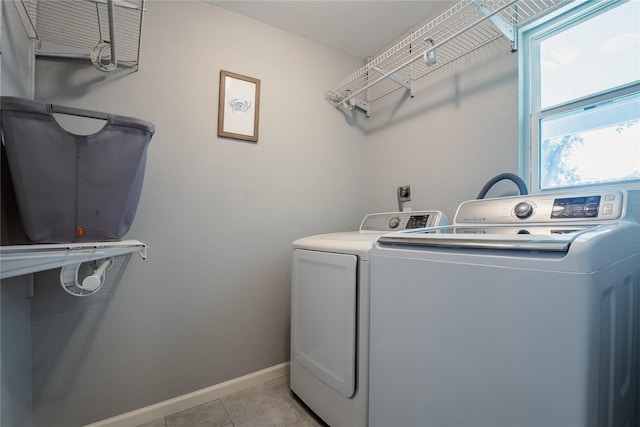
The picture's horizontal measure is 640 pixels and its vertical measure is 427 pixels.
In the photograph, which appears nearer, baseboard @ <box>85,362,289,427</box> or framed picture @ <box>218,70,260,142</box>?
baseboard @ <box>85,362,289,427</box>

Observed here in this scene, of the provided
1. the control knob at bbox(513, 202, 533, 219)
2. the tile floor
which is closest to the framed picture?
the control knob at bbox(513, 202, 533, 219)

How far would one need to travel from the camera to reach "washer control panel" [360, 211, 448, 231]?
5.01ft

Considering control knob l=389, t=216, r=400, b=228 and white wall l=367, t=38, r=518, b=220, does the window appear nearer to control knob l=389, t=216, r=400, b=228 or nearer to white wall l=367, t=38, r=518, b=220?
white wall l=367, t=38, r=518, b=220

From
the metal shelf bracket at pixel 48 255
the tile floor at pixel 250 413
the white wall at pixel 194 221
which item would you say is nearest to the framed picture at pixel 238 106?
the white wall at pixel 194 221

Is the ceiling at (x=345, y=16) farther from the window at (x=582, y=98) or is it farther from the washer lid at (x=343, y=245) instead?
the washer lid at (x=343, y=245)

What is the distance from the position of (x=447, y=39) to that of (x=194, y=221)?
1.72m

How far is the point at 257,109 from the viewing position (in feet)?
6.09

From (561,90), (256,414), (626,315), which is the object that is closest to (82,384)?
(256,414)

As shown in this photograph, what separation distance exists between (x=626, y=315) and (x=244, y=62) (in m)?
2.25

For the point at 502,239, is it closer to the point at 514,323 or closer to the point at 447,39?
the point at 514,323

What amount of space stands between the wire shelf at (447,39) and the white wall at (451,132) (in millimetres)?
77

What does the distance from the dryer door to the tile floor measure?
274 millimetres

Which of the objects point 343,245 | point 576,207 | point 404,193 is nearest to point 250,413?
point 343,245

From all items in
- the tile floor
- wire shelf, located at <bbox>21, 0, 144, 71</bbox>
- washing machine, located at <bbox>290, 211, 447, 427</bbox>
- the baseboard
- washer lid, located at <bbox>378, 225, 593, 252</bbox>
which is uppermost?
wire shelf, located at <bbox>21, 0, 144, 71</bbox>
